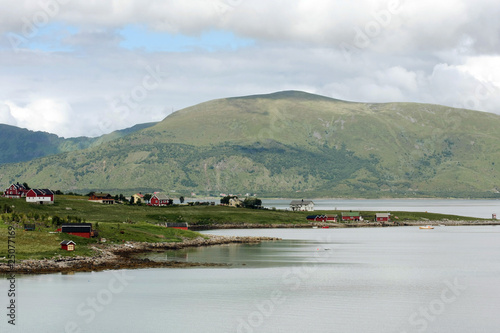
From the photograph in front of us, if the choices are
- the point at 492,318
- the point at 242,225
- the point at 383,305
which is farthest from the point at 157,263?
Answer: the point at 242,225

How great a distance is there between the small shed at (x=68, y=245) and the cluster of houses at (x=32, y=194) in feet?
252

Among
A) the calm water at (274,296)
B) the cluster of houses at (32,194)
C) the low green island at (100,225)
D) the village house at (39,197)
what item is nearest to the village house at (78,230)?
the low green island at (100,225)

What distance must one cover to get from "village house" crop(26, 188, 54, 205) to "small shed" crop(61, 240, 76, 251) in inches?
3009

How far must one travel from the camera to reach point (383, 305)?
6819cm

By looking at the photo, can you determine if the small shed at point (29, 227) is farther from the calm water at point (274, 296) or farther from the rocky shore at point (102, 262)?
the calm water at point (274, 296)

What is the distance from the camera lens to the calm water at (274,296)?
5888cm

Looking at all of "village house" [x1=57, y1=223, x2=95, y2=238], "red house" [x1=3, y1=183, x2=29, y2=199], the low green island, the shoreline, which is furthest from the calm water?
"red house" [x1=3, y1=183, x2=29, y2=199]

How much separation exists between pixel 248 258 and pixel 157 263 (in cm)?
1900

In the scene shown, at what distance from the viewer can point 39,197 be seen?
168250 millimetres

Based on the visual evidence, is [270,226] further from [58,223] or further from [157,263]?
[157,263]

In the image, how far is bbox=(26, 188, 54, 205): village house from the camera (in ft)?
548

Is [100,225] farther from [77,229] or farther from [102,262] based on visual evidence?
[102,262]

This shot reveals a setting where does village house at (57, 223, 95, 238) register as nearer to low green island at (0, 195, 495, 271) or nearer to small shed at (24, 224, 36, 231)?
low green island at (0, 195, 495, 271)

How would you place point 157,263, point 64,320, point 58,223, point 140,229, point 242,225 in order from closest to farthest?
point 64,320
point 157,263
point 58,223
point 140,229
point 242,225
